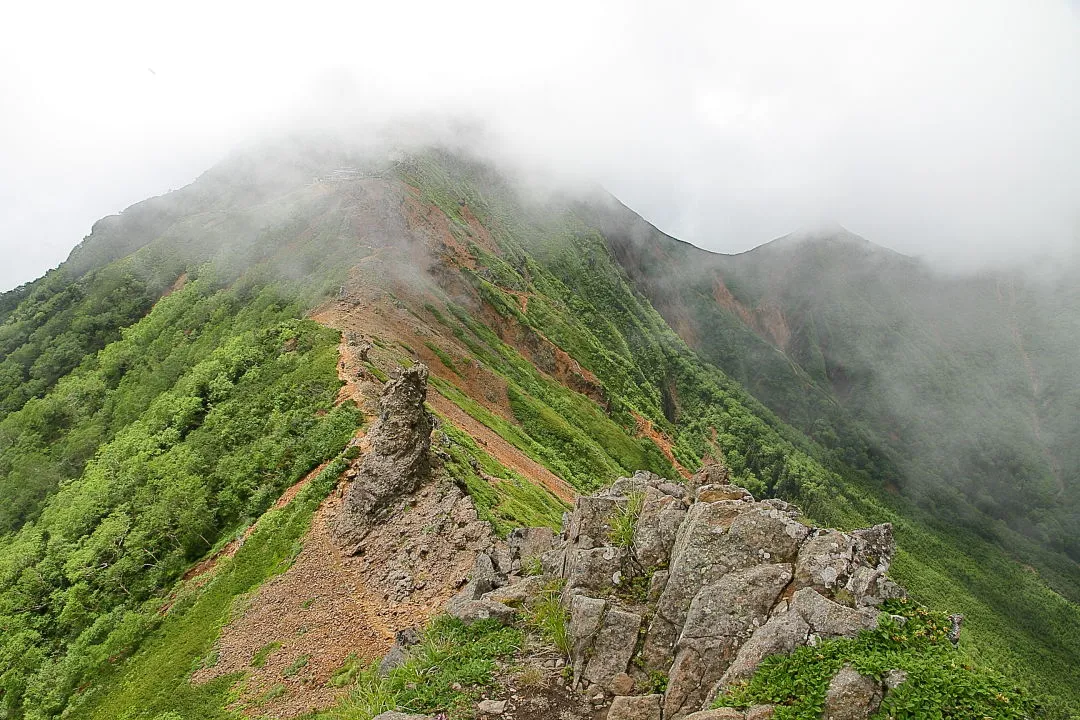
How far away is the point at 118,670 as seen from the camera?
22.1 metres

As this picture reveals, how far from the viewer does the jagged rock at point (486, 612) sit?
1506cm

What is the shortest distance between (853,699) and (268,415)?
3155 centimetres

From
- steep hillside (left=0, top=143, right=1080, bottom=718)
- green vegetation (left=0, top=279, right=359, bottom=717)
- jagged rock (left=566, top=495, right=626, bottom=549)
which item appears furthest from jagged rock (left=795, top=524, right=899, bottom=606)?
green vegetation (left=0, top=279, right=359, bottom=717)

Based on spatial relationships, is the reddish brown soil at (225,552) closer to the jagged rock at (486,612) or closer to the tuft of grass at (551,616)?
the jagged rock at (486,612)

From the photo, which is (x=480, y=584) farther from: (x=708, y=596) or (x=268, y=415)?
(x=268, y=415)

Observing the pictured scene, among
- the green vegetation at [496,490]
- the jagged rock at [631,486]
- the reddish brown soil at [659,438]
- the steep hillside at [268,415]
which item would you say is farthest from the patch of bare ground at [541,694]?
the reddish brown soil at [659,438]

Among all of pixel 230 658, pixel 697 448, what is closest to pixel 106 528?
Result: pixel 230 658

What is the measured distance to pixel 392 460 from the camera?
25.5 metres

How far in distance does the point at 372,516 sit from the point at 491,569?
25.1ft

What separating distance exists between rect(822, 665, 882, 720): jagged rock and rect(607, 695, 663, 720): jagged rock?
318 centimetres

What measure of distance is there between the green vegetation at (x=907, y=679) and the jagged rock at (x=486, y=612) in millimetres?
6846

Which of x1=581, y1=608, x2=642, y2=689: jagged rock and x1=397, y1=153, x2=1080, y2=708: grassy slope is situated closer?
x1=581, y1=608, x2=642, y2=689: jagged rock

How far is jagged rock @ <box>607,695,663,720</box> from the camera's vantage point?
10648 mm

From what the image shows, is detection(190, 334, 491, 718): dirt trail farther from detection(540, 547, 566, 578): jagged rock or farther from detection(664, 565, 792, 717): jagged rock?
detection(664, 565, 792, 717): jagged rock
